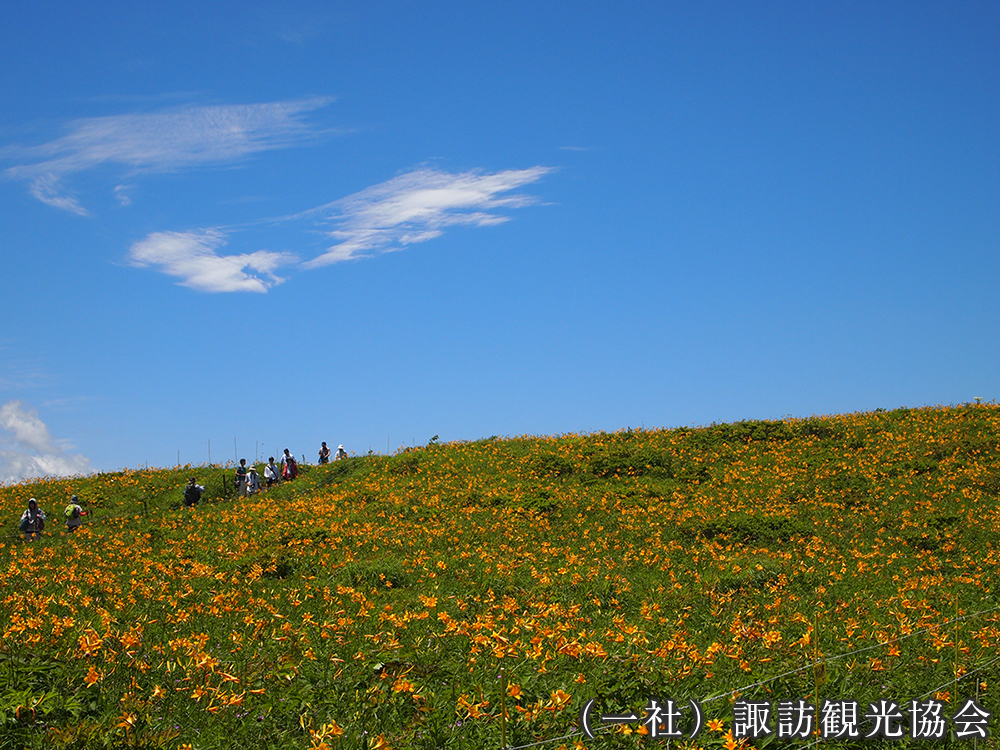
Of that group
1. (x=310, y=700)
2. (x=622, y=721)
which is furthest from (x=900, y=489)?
(x=310, y=700)

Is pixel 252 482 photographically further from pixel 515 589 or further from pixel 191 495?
pixel 515 589

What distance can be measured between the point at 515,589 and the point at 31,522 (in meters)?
17.9

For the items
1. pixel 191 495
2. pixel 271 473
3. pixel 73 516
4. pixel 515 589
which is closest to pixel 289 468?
pixel 271 473

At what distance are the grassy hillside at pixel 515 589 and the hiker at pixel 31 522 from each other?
45 centimetres

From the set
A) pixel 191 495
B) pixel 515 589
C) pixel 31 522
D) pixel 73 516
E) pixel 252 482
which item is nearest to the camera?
pixel 515 589

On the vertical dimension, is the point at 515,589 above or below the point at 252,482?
below

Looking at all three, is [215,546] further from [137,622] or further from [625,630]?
[625,630]

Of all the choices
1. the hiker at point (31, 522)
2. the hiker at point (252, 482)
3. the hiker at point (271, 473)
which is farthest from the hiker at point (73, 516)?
the hiker at point (271, 473)

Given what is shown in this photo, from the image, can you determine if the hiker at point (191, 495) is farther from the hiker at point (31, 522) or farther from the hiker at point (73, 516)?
the hiker at point (31, 522)

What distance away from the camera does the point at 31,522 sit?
22766 millimetres

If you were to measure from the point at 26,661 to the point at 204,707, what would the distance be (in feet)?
6.51

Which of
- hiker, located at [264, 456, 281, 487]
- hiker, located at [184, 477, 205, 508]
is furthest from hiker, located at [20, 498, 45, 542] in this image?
hiker, located at [264, 456, 281, 487]

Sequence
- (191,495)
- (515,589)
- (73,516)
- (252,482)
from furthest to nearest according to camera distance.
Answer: (252,482), (191,495), (73,516), (515,589)

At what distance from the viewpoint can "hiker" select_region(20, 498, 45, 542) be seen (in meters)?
22.6
